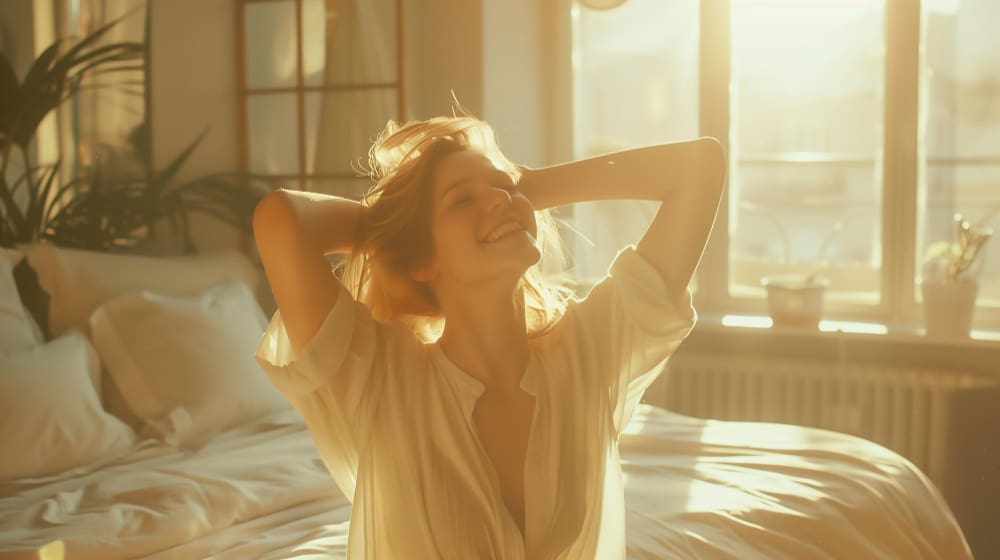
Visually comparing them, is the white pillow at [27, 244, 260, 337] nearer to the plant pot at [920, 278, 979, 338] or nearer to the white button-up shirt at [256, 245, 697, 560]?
the white button-up shirt at [256, 245, 697, 560]

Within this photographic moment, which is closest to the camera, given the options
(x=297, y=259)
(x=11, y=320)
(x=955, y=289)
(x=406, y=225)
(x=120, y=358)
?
(x=297, y=259)

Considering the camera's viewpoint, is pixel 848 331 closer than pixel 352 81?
Yes

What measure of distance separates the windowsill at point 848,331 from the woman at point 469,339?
1912mm

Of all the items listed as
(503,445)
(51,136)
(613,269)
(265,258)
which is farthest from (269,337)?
(51,136)

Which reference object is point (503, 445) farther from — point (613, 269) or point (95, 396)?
point (95, 396)

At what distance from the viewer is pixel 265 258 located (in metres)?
1.19

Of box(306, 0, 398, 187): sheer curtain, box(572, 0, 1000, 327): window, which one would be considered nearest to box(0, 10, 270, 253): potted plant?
box(306, 0, 398, 187): sheer curtain

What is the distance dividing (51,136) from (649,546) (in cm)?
234

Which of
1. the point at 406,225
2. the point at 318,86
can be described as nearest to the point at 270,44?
the point at 318,86

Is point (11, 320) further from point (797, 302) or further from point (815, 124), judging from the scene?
point (815, 124)

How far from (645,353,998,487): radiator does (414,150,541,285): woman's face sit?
2.15 m

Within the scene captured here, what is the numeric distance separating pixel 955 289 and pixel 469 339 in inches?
85.7

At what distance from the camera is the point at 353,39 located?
3.41m

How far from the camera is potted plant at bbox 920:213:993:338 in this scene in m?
2.97
